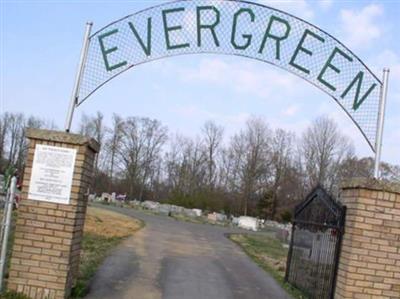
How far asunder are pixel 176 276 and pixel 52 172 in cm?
450

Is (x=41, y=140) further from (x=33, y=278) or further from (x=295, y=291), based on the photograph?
(x=295, y=291)

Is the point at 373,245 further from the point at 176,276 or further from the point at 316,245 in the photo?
the point at 176,276

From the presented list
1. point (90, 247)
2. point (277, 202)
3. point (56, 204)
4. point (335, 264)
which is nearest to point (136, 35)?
point (56, 204)

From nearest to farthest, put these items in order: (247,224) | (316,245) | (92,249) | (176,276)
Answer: (316,245) < (176,276) < (92,249) < (247,224)

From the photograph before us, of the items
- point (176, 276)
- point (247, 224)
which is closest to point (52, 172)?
point (176, 276)

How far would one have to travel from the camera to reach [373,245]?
24.5 feet

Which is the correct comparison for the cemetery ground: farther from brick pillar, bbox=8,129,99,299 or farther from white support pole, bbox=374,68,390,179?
white support pole, bbox=374,68,390,179

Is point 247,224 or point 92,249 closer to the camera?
point 92,249

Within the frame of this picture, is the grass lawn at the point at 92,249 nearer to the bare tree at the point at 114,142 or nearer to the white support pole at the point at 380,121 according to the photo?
the white support pole at the point at 380,121

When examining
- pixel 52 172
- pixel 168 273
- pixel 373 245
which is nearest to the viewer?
pixel 373 245

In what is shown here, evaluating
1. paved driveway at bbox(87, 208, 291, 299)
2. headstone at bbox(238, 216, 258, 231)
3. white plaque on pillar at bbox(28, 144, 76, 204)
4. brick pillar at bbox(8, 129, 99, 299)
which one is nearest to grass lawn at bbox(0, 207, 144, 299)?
paved driveway at bbox(87, 208, 291, 299)

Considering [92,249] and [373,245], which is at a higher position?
[373,245]

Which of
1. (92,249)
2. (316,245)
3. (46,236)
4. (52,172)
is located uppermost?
(52,172)

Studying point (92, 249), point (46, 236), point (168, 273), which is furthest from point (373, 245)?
point (92, 249)
